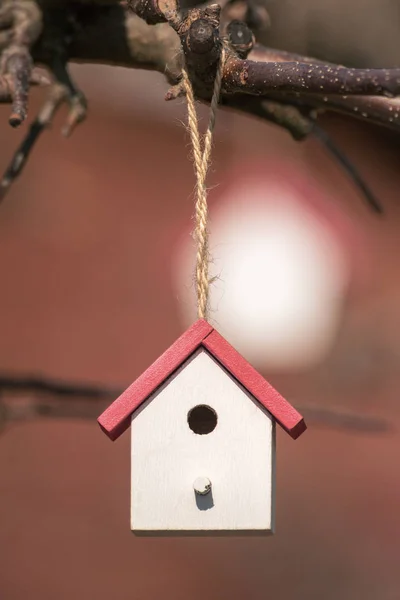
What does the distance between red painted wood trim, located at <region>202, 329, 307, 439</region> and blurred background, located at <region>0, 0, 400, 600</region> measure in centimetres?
304

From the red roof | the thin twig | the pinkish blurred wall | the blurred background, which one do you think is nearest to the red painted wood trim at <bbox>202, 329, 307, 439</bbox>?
the red roof

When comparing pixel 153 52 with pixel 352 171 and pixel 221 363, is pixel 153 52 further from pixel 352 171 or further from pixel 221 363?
pixel 221 363

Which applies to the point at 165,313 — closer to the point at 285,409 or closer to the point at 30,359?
the point at 30,359

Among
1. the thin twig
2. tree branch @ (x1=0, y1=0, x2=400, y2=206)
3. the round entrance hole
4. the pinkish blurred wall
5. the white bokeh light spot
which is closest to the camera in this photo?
tree branch @ (x1=0, y1=0, x2=400, y2=206)

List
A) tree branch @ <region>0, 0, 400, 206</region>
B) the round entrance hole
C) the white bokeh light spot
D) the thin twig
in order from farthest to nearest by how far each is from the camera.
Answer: the white bokeh light spot → the thin twig → the round entrance hole → tree branch @ <region>0, 0, 400, 206</region>

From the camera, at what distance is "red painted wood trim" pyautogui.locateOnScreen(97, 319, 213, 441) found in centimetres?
95

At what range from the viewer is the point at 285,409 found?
94 cm

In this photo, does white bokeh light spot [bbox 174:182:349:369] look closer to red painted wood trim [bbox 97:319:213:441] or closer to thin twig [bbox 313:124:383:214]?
thin twig [bbox 313:124:383:214]

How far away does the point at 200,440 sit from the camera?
956mm

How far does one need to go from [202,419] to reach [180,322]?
351 cm

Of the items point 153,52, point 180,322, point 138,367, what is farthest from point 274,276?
point 153,52

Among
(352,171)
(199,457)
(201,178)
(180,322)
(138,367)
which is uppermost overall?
(180,322)

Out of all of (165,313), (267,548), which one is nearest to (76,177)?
(165,313)

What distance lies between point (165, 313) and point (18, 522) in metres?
1.13
